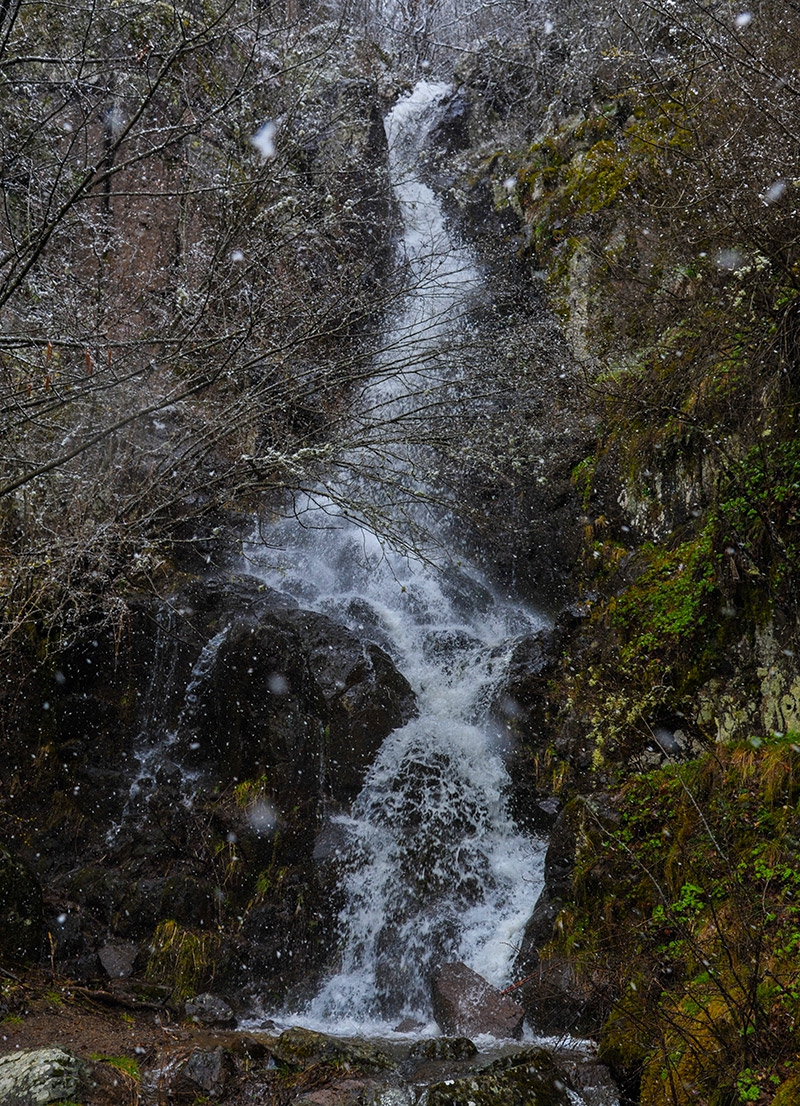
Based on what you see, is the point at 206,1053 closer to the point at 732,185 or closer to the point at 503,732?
the point at 503,732

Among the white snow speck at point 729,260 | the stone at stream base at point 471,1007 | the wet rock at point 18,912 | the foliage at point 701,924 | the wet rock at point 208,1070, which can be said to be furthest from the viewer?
the white snow speck at point 729,260

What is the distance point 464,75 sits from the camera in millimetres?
16609

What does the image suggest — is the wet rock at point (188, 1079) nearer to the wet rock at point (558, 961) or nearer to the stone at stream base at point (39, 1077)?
the stone at stream base at point (39, 1077)

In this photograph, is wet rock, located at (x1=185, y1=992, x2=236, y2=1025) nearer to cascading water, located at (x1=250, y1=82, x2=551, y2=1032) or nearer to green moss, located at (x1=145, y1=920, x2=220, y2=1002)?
green moss, located at (x1=145, y1=920, x2=220, y2=1002)

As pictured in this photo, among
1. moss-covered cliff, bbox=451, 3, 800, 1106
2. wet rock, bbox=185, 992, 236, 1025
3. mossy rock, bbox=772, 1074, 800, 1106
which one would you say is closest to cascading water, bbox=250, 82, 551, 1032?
moss-covered cliff, bbox=451, 3, 800, 1106

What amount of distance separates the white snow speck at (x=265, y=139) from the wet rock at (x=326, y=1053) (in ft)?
27.8

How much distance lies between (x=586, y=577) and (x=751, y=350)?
10.0ft

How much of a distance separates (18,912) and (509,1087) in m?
4.05

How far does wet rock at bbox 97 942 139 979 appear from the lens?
5.87 m

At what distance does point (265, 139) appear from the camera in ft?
29.0

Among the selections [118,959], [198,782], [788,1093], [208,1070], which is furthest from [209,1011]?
[788,1093]

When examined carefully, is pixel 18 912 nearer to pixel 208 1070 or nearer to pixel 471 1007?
pixel 208 1070

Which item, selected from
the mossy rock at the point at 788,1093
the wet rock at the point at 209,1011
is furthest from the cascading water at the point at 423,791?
the mossy rock at the point at 788,1093

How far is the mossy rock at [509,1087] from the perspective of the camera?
353cm
